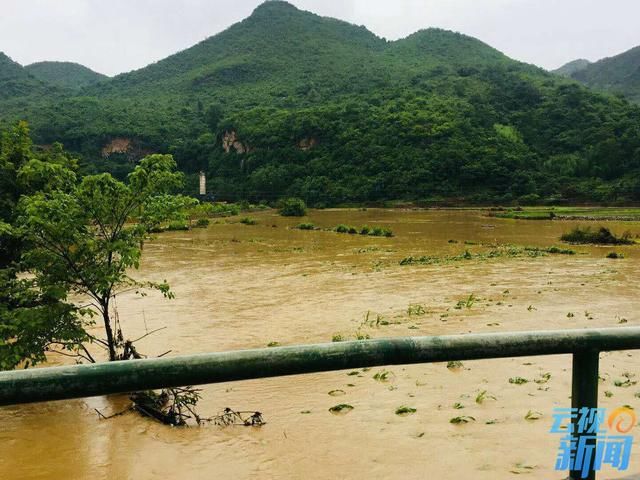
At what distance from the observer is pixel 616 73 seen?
170 metres

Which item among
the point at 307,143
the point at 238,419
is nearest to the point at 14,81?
the point at 307,143

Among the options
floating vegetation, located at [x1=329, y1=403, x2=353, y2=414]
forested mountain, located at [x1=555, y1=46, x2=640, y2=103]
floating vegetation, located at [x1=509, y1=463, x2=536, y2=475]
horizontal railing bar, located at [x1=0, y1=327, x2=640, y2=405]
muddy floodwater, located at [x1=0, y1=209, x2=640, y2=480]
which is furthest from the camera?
forested mountain, located at [x1=555, y1=46, x2=640, y2=103]

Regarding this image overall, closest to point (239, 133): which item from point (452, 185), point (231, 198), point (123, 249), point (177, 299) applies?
point (231, 198)

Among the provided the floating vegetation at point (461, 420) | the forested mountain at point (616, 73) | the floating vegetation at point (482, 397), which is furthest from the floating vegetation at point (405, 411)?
the forested mountain at point (616, 73)

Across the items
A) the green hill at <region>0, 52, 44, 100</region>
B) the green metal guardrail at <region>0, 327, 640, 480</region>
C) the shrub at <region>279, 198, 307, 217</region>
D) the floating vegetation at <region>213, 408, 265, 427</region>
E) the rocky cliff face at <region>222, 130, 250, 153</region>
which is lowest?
the floating vegetation at <region>213, 408, 265, 427</region>

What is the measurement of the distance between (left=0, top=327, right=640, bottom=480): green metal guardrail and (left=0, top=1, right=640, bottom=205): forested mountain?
64562mm

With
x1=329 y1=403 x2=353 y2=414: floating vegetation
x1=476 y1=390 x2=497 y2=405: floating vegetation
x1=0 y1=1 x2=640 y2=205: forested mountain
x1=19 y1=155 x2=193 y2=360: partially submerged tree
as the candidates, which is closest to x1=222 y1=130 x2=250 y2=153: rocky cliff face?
x1=0 y1=1 x2=640 y2=205: forested mountain

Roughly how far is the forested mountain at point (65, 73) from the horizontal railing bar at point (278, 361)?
190296mm

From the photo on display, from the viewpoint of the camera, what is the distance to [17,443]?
19.5ft

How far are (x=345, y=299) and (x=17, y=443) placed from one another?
8406 millimetres

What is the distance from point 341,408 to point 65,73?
203454 millimetres

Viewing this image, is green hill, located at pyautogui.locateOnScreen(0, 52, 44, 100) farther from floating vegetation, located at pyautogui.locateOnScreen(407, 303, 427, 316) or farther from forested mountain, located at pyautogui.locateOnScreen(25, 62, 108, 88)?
floating vegetation, located at pyautogui.locateOnScreen(407, 303, 427, 316)

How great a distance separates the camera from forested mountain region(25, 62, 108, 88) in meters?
173

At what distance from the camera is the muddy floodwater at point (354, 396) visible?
4438 mm
